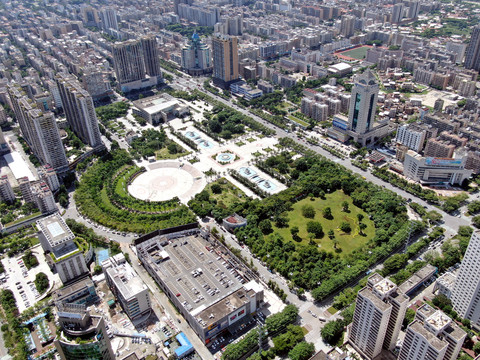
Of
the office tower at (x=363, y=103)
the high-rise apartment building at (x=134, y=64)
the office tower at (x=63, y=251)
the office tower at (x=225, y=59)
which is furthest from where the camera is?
the office tower at (x=225, y=59)

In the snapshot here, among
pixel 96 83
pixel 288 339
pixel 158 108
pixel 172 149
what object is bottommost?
pixel 288 339

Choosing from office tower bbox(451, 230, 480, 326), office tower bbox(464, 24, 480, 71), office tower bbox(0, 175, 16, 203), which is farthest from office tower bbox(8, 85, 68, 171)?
office tower bbox(464, 24, 480, 71)

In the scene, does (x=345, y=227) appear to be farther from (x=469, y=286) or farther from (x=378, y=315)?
(x=378, y=315)

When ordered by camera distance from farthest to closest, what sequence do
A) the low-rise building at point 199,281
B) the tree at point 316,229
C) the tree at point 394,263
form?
the tree at point 316,229
the tree at point 394,263
the low-rise building at point 199,281

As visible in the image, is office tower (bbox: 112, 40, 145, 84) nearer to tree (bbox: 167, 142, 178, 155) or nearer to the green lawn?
tree (bbox: 167, 142, 178, 155)

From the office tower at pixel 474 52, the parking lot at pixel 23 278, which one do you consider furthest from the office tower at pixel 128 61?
the office tower at pixel 474 52

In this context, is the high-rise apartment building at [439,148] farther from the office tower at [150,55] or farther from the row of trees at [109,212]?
the office tower at [150,55]

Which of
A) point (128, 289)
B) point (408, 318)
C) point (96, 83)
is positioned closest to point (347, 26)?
point (96, 83)
